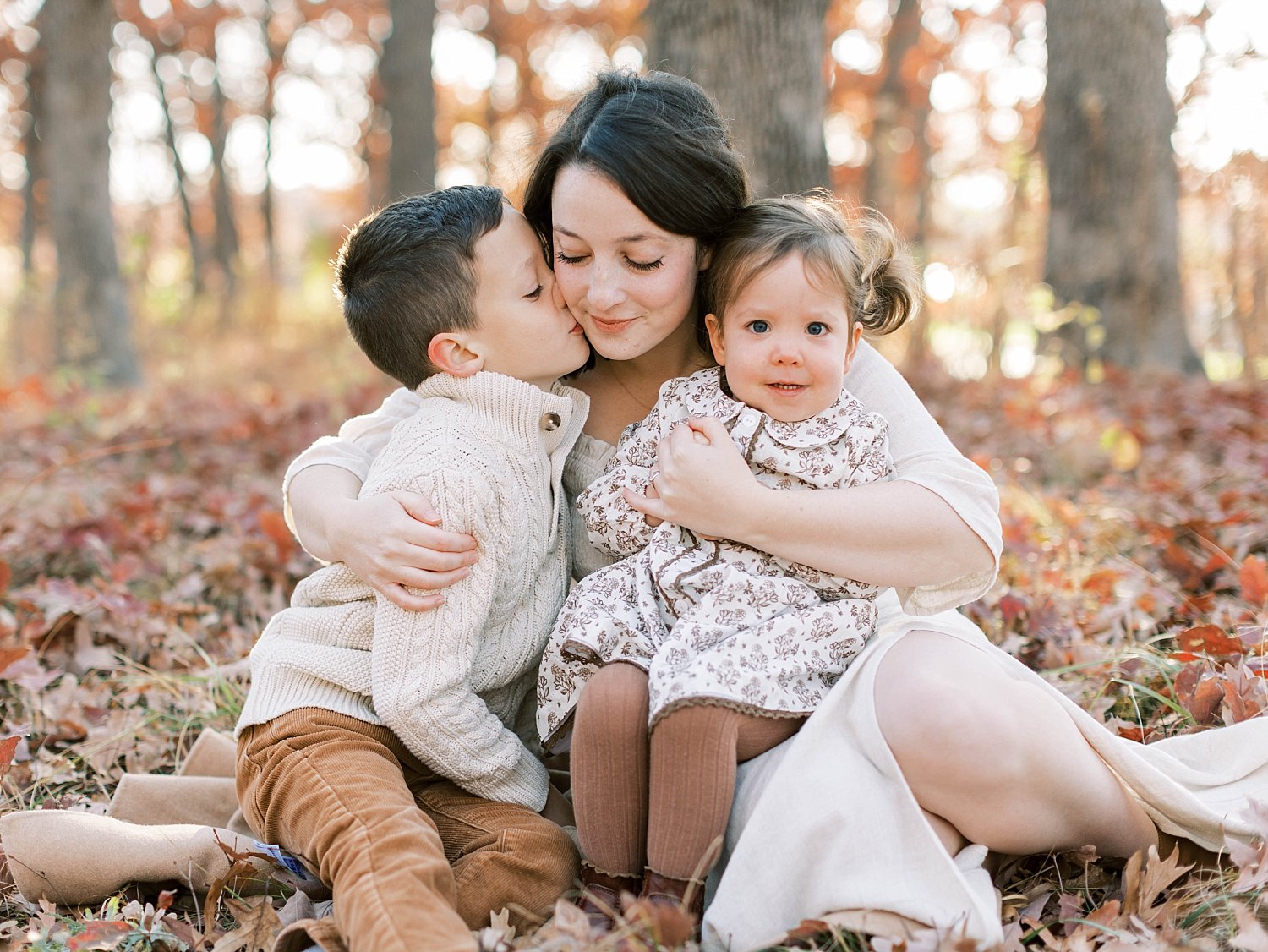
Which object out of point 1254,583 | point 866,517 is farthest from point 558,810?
point 1254,583

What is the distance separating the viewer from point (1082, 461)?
4.65 meters

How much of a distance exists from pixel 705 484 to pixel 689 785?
1.75 feet

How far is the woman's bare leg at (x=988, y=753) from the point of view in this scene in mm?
1692

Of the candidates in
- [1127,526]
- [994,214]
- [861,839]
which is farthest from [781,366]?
[994,214]

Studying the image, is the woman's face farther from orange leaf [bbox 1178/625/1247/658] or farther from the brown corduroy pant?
orange leaf [bbox 1178/625/1247/658]

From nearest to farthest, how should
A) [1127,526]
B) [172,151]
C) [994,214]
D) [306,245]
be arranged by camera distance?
[1127,526]
[306,245]
[994,214]
[172,151]

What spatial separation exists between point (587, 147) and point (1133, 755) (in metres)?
1.52

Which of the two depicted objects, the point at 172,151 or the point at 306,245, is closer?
the point at 306,245

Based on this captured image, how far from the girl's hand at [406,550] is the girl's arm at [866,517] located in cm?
39

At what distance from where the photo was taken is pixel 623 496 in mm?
2158

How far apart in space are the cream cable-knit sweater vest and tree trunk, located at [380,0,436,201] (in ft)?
24.7

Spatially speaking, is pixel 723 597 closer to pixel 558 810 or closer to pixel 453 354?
pixel 558 810

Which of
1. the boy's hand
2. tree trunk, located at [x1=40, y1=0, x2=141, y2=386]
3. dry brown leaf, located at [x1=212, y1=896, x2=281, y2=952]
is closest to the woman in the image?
the boy's hand

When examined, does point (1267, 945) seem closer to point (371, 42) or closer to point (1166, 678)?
point (1166, 678)
